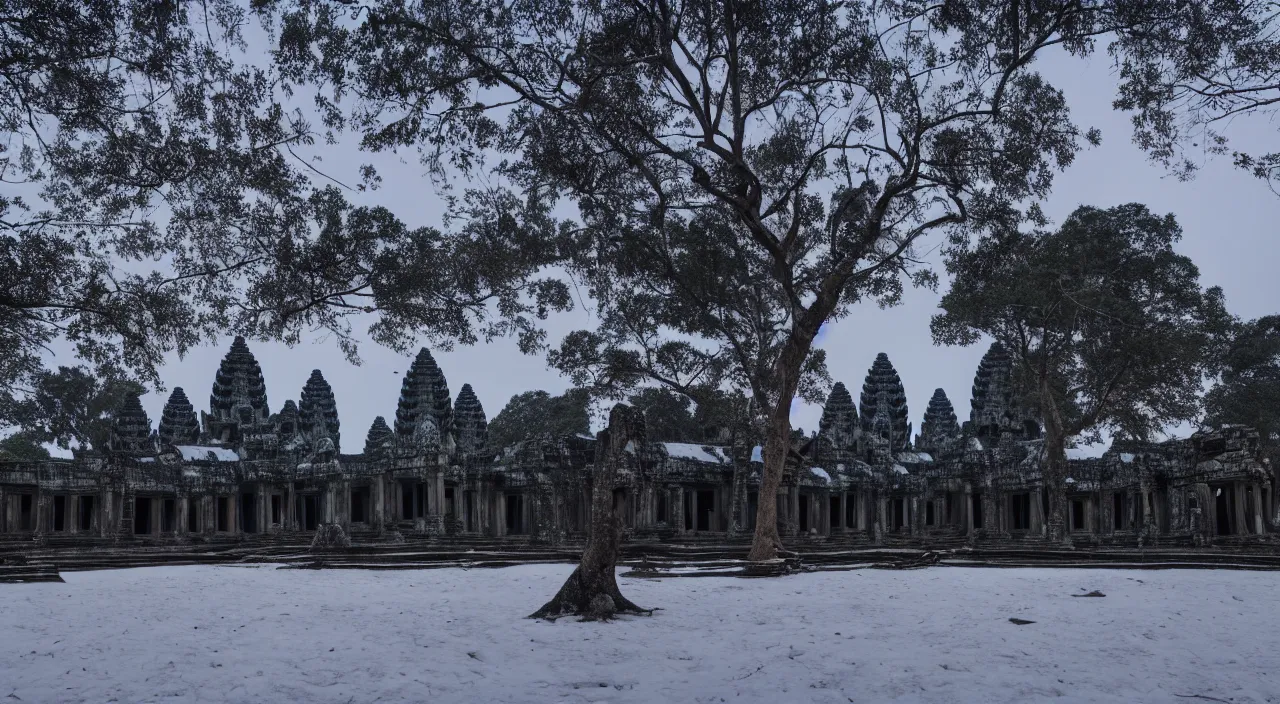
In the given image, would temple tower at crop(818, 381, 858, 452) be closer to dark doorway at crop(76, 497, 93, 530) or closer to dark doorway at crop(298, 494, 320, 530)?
dark doorway at crop(298, 494, 320, 530)

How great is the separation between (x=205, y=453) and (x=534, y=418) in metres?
20.6

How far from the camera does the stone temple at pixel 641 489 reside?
1563 inches

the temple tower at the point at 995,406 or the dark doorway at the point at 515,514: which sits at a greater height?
the temple tower at the point at 995,406

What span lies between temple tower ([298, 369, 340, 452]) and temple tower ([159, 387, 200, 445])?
7.68 meters

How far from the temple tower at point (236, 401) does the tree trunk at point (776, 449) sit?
174 ft

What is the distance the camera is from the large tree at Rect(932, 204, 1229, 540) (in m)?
34.3

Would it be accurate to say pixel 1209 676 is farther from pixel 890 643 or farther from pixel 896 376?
pixel 896 376

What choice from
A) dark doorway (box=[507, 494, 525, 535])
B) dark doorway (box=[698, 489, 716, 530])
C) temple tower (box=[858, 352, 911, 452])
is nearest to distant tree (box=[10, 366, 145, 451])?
dark doorway (box=[507, 494, 525, 535])

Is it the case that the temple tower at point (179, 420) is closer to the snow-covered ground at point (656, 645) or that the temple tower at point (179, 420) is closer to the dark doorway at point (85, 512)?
the dark doorway at point (85, 512)

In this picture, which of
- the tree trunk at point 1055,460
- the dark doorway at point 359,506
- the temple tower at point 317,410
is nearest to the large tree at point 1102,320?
the tree trunk at point 1055,460

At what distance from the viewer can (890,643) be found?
38.6ft

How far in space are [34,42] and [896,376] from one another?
2849 inches

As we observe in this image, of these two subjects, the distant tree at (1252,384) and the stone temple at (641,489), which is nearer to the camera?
the stone temple at (641,489)

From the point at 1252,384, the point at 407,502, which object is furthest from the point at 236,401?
the point at 1252,384
